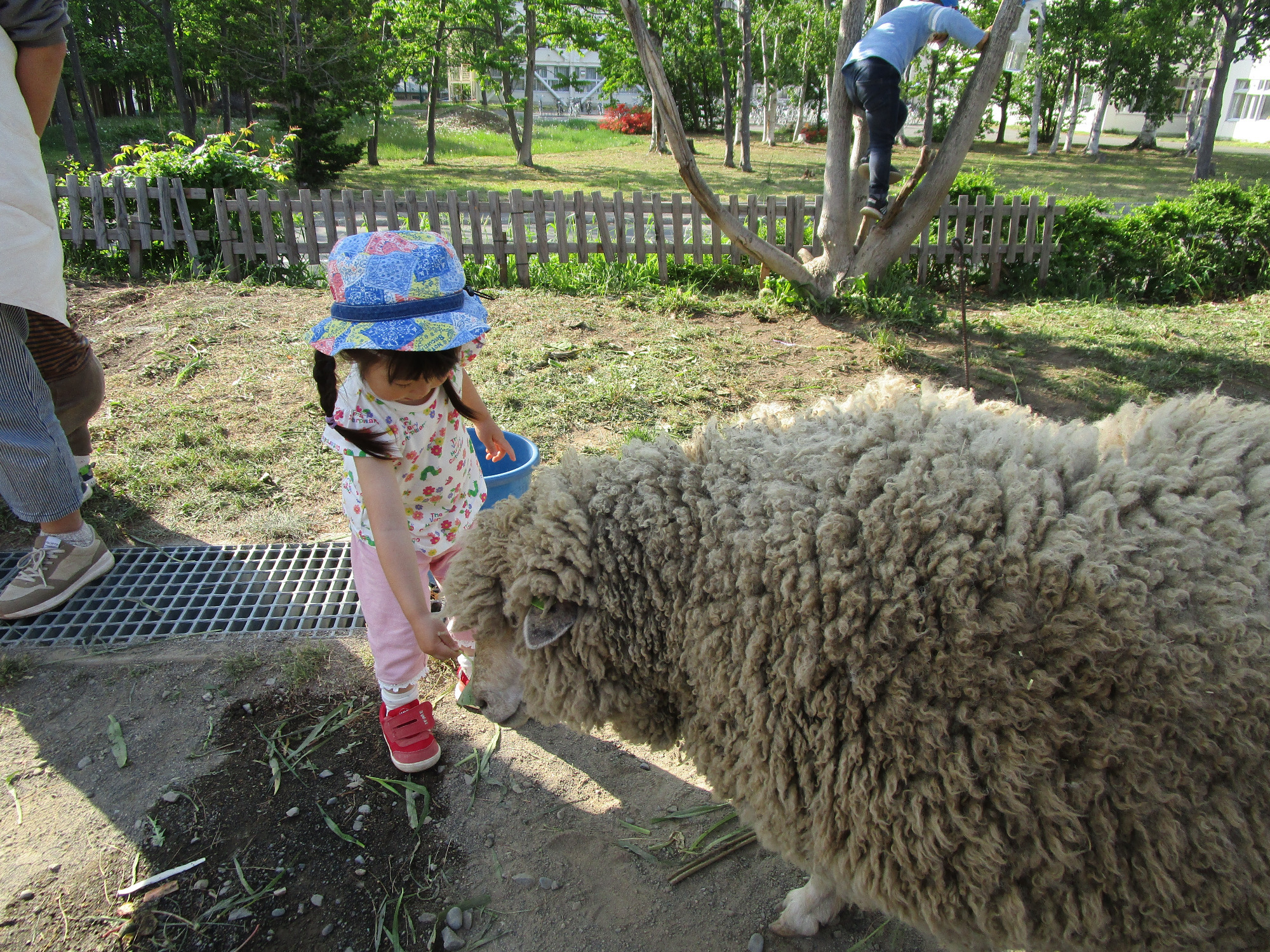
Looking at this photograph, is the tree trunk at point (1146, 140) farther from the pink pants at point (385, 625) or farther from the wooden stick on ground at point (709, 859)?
the pink pants at point (385, 625)


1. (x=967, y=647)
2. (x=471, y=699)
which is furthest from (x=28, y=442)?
(x=967, y=647)

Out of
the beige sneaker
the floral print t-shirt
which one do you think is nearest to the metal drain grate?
the beige sneaker

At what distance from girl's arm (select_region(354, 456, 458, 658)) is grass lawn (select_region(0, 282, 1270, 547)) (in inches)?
75.5

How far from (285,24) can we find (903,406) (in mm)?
24033

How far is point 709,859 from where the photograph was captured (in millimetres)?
2203

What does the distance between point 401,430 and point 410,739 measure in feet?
3.42

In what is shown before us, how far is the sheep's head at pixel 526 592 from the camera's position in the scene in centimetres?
170

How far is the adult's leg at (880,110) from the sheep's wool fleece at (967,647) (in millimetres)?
5195

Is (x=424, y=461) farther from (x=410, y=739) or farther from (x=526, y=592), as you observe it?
(x=410, y=739)

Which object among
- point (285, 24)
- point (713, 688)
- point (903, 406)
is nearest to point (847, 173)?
point (903, 406)

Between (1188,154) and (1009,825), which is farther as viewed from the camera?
→ (1188,154)

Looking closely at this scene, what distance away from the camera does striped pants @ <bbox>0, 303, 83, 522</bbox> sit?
273 cm

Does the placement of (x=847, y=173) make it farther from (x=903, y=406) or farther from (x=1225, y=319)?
(x=903, y=406)

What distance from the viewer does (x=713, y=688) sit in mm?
1640
